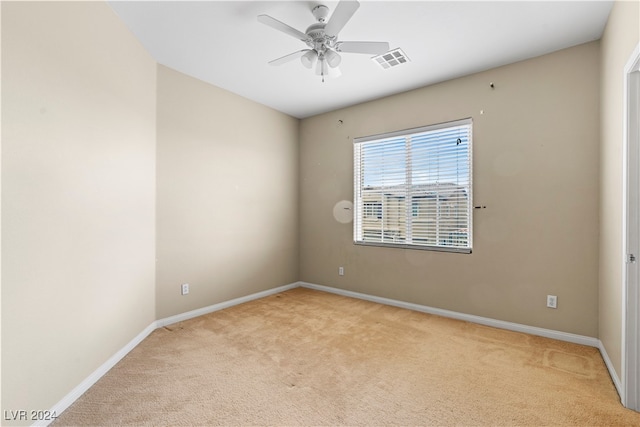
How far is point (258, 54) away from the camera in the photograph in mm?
2986

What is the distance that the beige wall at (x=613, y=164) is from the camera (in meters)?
2.02

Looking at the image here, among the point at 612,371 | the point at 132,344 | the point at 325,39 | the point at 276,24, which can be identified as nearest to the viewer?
the point at 276,24

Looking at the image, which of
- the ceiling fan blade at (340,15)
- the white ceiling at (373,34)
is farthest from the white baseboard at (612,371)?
the ceiling fan blade at (340,15)

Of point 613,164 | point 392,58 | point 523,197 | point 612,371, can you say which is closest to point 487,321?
point 612,371

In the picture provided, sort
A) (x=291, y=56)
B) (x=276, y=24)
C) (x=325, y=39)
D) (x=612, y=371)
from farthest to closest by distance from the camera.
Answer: (x=291, y=56)
(x=325, y=39)
(x=612, y=371)
(x=276, y=24)

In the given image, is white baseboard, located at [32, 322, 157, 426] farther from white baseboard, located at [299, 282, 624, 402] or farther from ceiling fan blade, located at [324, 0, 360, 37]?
ceiling fan blade, located at [324, 0, 360, 37]

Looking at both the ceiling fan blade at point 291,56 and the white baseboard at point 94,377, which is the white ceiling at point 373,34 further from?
the white baseboard at point 94,377

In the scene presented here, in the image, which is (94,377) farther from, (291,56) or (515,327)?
(515,327)

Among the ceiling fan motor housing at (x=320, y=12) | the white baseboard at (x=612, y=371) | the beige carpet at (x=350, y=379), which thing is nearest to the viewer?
the beige carpet at (x=350, y=379)

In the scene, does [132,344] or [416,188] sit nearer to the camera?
[132,344]

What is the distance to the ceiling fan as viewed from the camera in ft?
6.79

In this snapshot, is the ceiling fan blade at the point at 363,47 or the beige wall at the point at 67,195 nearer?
the beige wall at the point at 67,195

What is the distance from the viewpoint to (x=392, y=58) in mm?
3041

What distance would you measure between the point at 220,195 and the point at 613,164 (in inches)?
152
